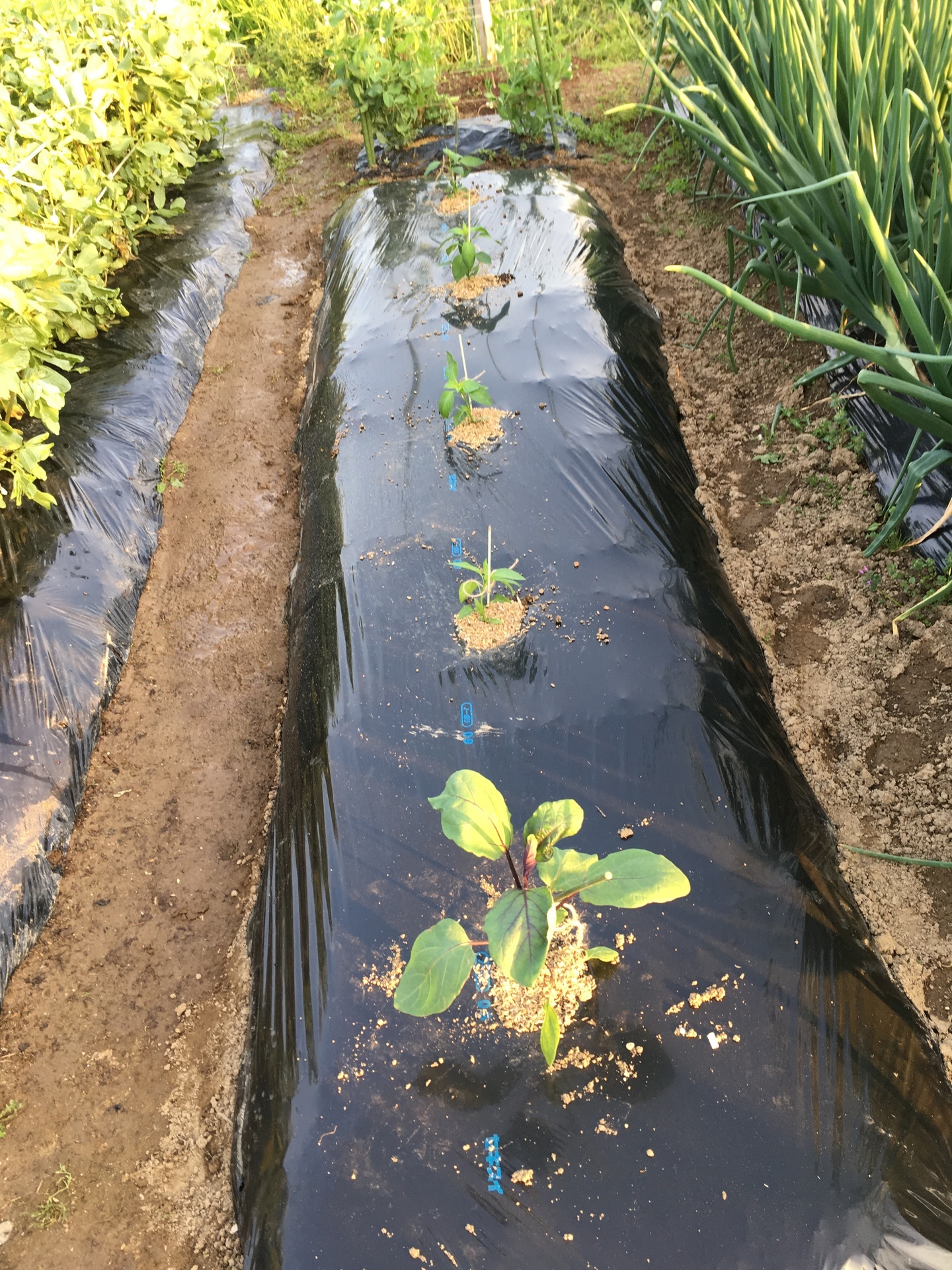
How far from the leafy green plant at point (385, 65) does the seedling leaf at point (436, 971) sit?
4.74 meters

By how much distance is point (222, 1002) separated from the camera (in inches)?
69.0

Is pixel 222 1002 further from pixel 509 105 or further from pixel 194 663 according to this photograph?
pixel 509 105

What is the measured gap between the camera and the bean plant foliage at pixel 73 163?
7.55 feet

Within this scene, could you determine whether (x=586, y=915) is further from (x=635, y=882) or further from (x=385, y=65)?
(x=385, y=65)

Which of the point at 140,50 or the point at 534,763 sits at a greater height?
the point at 140,50

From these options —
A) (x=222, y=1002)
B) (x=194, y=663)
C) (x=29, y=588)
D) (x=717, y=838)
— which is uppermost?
(x=29, y=588)

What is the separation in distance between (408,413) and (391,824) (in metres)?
1.44

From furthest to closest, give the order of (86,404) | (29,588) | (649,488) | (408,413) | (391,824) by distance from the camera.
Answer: (86,404) → (408,413) → (29,588) → (649,488) → (391,824)

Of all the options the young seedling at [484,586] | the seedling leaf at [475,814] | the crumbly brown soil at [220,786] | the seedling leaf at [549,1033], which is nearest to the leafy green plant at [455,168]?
the crumbly brown soil at [220,786]

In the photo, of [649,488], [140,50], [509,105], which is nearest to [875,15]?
[649,488]

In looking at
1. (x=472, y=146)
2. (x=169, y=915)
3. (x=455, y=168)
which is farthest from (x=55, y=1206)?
(x=472, y=146)

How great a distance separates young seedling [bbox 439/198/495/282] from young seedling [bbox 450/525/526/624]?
146 centimetres

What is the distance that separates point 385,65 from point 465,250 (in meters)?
2.31

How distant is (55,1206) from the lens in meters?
1.51
